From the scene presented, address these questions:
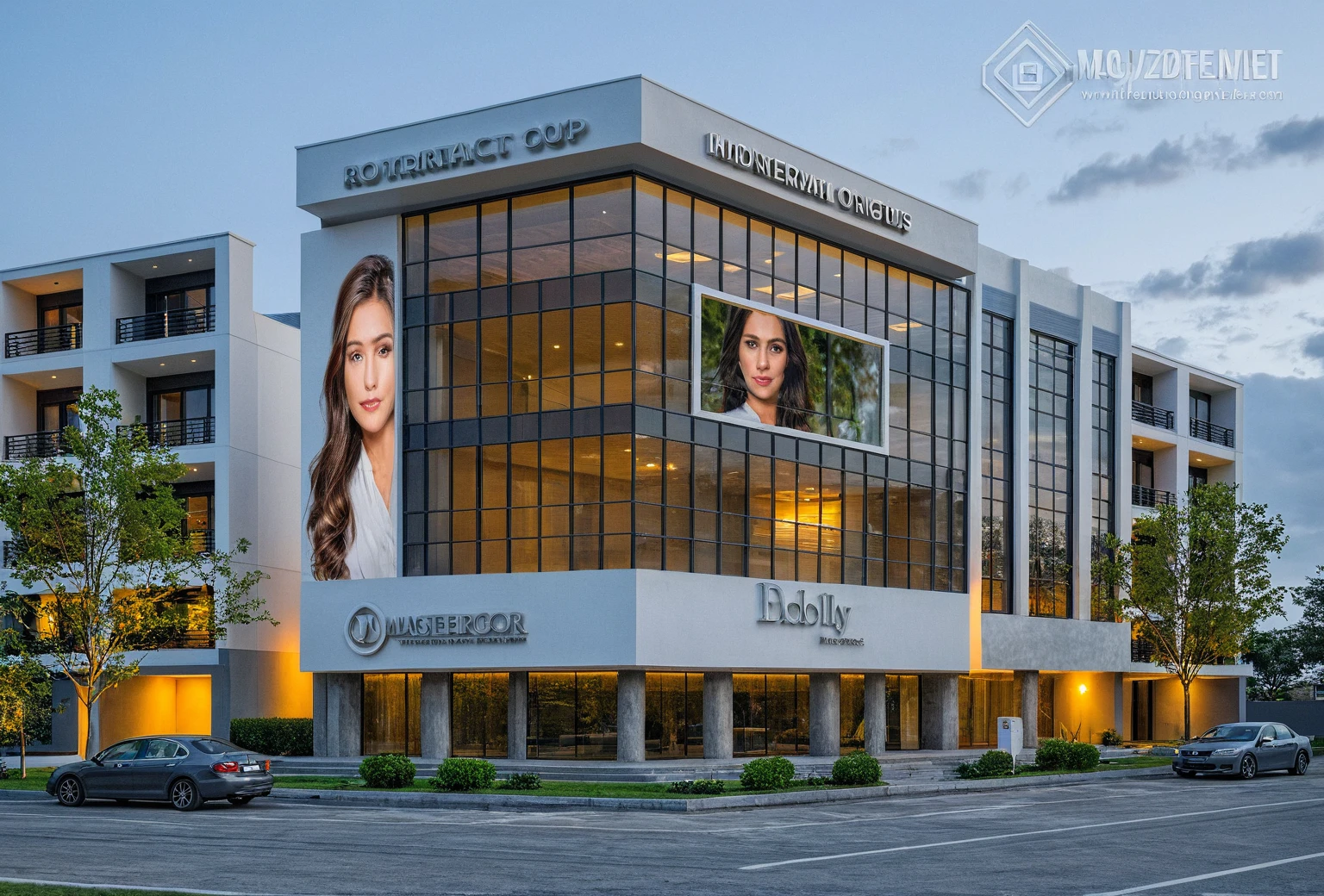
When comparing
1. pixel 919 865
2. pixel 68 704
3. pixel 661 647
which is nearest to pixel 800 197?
pixel 661 647

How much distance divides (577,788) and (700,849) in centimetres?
1079

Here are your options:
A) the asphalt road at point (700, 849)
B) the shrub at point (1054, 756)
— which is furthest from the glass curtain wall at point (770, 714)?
the asphalt road at point (700, 849)

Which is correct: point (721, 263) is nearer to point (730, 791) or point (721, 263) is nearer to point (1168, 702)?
point (730, 791)

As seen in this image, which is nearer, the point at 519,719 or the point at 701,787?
the point at 701,787

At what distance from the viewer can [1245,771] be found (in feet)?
122

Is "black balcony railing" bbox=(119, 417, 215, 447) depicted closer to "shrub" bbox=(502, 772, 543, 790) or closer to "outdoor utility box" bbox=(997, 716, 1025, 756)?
"shrub" bbox=(502, 772, 543, 790)

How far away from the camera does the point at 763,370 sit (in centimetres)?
4025

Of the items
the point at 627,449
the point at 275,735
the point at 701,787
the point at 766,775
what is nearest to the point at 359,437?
the point at 627,449

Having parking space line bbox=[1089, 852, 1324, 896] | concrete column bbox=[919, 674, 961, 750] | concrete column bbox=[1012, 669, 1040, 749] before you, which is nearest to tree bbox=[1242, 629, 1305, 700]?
concrete column bbox=[1012, 669, 1040, 749]

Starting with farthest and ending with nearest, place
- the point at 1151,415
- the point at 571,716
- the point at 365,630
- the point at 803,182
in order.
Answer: the point at 1151,415 → the point at 803,182 → the point at 365,630 → the point at 571,716

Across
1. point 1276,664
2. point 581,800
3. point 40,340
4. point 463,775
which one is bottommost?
point 1276,664

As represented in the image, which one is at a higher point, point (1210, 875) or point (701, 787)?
point (1210, 875)

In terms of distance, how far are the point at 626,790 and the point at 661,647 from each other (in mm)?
6294

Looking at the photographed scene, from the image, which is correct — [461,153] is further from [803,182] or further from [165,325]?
[165,325]
